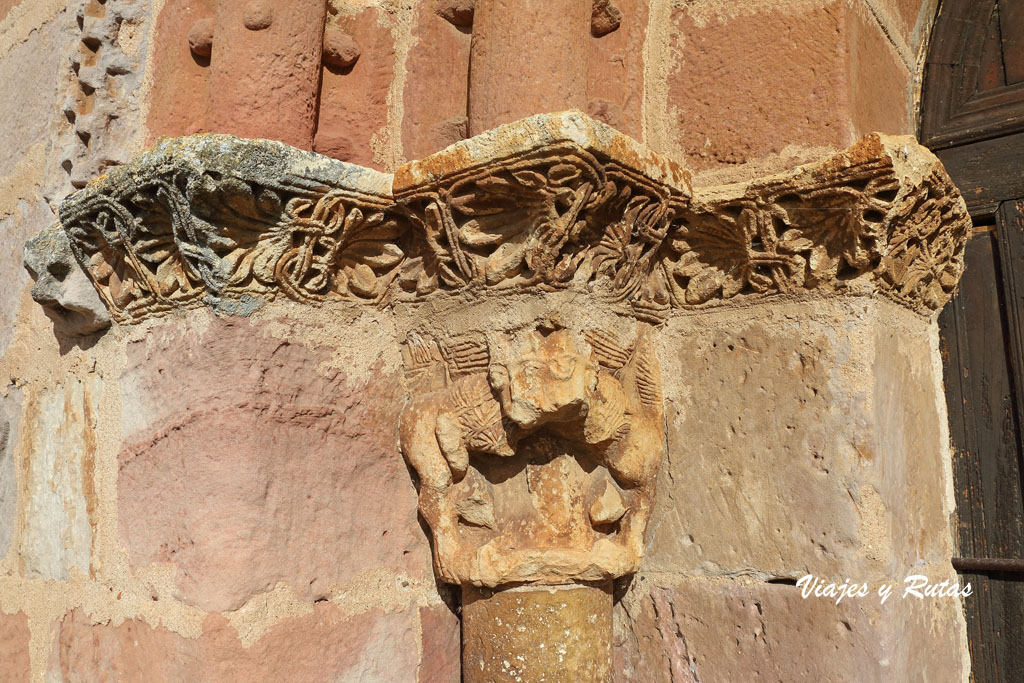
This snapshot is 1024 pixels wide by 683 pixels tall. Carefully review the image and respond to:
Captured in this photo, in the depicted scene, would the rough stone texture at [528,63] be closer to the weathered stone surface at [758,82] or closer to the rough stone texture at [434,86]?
the rough stone texture at [434,86]

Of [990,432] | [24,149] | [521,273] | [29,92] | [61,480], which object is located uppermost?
[29,92]

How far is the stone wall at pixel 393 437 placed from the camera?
1.59m

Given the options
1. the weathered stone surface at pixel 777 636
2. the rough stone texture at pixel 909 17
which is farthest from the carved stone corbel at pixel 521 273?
the rough stone texture at pixel 909 17

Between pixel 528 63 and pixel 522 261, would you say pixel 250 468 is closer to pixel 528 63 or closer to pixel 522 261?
pixel 522 261

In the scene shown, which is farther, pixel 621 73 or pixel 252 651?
pixel 621 73

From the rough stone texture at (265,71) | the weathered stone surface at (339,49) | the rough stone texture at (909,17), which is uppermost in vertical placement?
the rough stone texture at (909,17)

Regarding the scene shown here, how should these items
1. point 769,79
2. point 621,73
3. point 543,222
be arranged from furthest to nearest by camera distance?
point 621,73 < point 769,79 < point 543,222

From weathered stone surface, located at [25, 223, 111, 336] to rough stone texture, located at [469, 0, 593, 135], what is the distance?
0.87 meters

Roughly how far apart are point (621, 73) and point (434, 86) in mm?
417

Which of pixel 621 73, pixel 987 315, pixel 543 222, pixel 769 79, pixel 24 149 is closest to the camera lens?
pixel 543 222

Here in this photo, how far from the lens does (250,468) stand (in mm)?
1588

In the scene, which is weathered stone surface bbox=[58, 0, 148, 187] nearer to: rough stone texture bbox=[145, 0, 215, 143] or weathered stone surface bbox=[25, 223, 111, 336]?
rough stone texture bbox=[145, 0, 215, 143]

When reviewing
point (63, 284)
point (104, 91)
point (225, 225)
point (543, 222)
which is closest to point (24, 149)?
point (104, 91)

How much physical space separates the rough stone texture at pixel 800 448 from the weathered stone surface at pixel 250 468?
61cm
